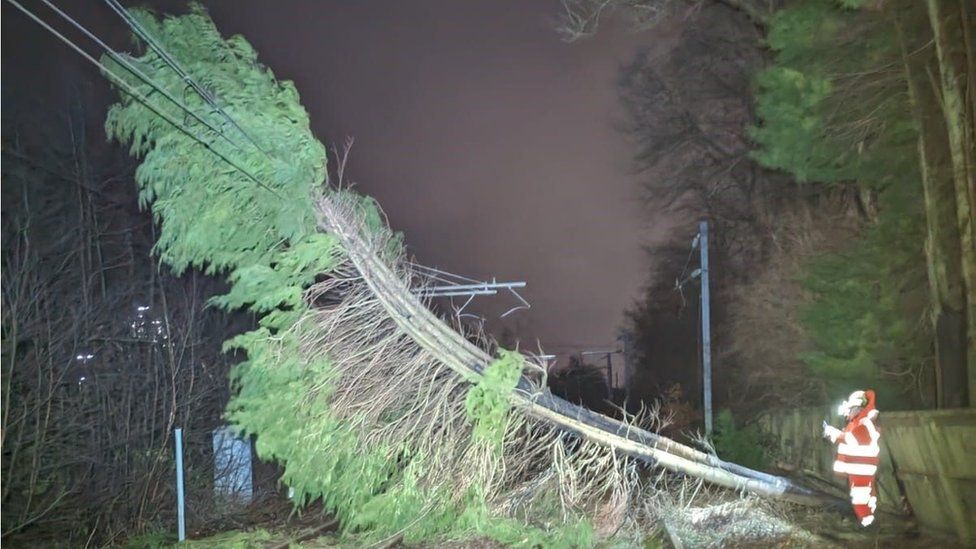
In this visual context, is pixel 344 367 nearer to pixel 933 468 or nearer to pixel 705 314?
pixel 933 468

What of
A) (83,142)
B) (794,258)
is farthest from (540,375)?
(794,258)

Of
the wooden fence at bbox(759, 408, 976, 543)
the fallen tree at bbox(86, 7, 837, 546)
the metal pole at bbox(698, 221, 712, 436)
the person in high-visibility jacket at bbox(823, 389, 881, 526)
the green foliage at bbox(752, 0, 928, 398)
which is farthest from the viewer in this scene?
the metal pole at bbox(698, 221, 712, 436)

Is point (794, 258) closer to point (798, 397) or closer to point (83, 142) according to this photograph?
point (798, 397)

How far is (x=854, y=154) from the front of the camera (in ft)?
47.7

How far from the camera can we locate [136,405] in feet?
48.8

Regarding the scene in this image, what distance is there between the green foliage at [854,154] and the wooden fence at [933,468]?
196 inches

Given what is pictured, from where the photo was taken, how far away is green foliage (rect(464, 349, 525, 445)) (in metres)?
11.0

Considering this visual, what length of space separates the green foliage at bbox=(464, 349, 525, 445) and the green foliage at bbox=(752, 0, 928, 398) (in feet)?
20.8

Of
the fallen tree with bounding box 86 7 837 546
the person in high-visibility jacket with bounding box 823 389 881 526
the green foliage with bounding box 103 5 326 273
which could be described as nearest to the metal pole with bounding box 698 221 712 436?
the fallen tree with bounding box 86 7 837 546

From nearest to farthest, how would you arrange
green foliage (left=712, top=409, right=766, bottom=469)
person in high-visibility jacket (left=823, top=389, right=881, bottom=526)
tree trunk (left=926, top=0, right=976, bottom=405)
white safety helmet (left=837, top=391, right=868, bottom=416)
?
person in high-visibility jacket (left=823, top=389, right=881, bottom=526), white safety helmet (left=837, top=391, right=868, bottom=416), tree trunk (left=926, top=0, right=976, bottom=405), green foliage (left=712, top=409, right=766, bottom=469)

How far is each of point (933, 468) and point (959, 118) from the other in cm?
550

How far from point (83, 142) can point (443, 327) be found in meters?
7.92

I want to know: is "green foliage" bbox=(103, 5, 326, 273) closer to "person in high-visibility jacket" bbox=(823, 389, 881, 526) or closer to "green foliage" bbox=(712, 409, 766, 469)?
"person in high-visibility jacket" bbox=(823, 389, 881, 526)

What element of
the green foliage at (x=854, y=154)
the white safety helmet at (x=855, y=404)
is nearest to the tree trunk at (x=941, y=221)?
the green foliage at (x=854, y=154)
